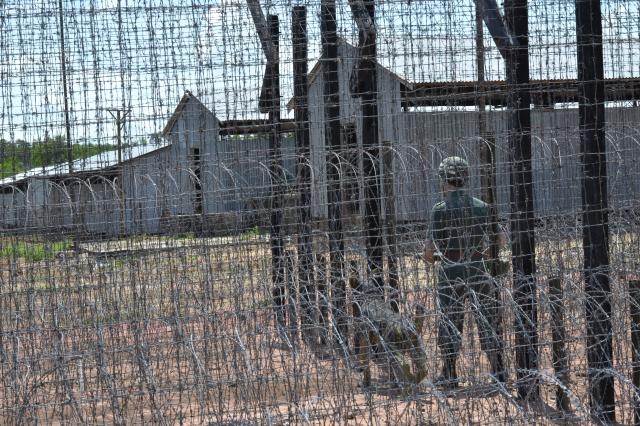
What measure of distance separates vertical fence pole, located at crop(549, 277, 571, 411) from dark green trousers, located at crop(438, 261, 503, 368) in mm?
Result: 318

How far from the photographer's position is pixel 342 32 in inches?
210

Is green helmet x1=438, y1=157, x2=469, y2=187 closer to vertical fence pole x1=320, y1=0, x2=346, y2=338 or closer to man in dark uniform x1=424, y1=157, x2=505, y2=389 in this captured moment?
man in dark uniform x1=424, y1=157, x2=505, y2=389

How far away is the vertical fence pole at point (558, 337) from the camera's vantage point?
16.9 ft

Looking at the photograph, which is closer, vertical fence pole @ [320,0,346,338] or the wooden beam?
the wooden beam

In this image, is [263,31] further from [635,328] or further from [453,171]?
[635,328]

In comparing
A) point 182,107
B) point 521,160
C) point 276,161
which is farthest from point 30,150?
point 521,160

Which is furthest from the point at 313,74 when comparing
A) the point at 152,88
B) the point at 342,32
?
the point at 152,88

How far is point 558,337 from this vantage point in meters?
5.42

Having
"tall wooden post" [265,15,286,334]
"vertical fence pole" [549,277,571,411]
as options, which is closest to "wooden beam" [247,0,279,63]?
"tall wooden post" [265,15,286,334]

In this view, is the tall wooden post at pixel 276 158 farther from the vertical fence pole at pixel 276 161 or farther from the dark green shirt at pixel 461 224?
the dark green shirt at pixel 461 224

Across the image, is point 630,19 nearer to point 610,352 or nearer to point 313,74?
point 610,352

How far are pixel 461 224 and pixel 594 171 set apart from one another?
885 millimetres

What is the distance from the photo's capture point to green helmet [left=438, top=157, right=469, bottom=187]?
5.66 meters

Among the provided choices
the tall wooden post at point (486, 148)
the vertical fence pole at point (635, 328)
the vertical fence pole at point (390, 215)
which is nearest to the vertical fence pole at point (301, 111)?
the vertical fence pole at point (390, 215)
